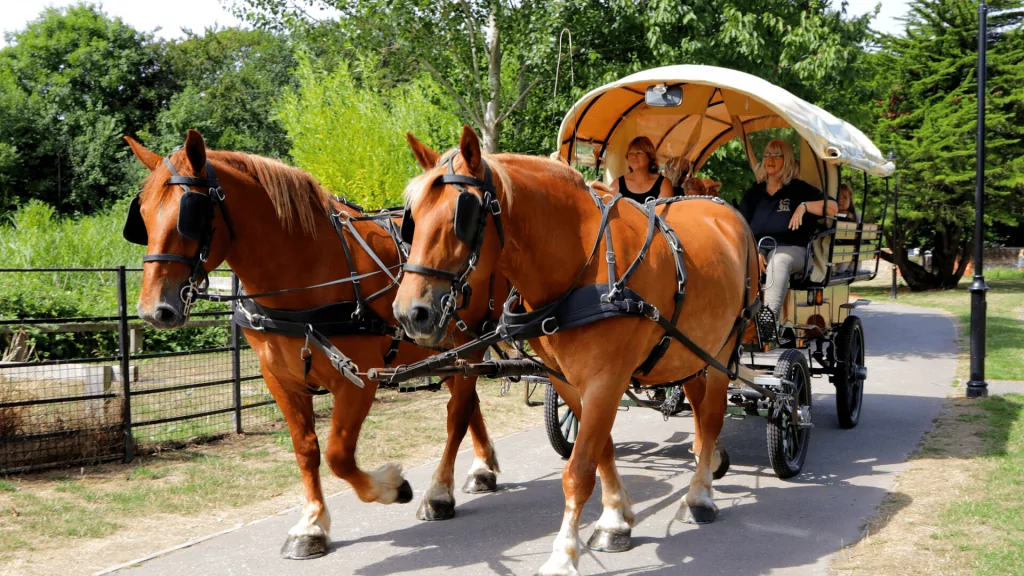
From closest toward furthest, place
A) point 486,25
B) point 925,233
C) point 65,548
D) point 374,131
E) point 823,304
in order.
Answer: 1. point 65,548
2. point 823,304
3. point 486,25
4. point 374,131
5. point 925,233

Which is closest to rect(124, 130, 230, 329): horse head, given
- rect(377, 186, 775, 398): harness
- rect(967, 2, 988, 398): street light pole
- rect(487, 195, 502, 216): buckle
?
rect(377, 186, 775, 398): harness

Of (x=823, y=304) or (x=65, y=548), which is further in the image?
(x=823, y=304)

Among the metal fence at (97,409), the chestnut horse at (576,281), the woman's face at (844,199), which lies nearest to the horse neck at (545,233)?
the chestnut horse at (576,281)

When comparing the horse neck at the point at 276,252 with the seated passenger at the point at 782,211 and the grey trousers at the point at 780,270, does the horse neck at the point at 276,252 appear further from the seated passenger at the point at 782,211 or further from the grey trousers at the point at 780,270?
the seated passenger at the point at 782,211

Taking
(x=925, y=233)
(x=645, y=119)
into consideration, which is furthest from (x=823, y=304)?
(x=925, y=233)

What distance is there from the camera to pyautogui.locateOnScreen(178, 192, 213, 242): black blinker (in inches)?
160


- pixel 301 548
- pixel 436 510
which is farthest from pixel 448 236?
pixel 436 510

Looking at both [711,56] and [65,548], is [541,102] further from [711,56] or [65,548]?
[65,548]

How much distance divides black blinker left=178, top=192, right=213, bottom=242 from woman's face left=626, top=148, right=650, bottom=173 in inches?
144

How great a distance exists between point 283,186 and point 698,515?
3235 millimetres

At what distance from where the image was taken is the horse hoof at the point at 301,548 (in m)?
4.77

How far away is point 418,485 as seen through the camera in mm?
6418

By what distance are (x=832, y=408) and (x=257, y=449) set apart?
6132 millimetres

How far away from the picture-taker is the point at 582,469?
3.97m
